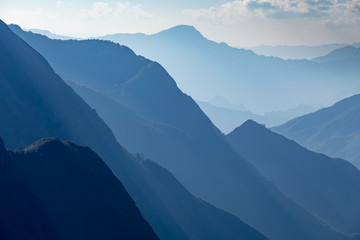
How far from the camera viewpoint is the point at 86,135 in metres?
103

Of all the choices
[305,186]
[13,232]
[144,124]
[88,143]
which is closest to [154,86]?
[144,124]

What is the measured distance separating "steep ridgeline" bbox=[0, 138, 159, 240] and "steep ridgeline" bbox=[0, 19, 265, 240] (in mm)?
29431

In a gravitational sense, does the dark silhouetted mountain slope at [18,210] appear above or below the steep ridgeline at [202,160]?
above

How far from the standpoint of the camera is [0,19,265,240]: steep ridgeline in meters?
93.8

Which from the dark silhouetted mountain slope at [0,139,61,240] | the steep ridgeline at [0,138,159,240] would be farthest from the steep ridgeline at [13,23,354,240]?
the dark silhouetted mountain slope at [0,139,61,240]

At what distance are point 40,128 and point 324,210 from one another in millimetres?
130369

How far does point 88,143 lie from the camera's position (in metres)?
101

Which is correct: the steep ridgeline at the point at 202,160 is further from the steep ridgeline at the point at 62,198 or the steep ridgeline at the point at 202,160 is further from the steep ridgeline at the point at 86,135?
the steep ridgeline at the point at 62,198

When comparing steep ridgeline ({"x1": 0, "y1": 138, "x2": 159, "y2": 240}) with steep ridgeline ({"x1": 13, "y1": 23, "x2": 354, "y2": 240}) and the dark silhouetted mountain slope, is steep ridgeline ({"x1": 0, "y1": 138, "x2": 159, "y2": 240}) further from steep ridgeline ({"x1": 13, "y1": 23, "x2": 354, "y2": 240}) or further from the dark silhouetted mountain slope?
steep ridgeline ({"x1": 13, "y1": 23, "x2": 354, "y2": 240})

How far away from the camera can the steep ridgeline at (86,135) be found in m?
93.8

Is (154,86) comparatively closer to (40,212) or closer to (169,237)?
(169,237)

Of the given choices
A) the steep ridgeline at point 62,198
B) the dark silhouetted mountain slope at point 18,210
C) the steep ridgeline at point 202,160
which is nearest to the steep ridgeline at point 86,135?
the steep ridgeline at point 62,198

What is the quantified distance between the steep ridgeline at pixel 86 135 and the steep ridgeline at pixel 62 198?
29.4 m

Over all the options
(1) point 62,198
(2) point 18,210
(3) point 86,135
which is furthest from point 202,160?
(2) point 18,210
